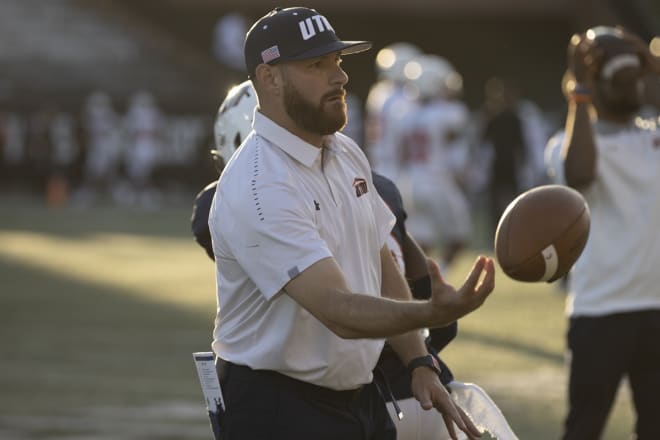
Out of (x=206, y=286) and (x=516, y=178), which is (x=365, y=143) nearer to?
(x=516, y=178)

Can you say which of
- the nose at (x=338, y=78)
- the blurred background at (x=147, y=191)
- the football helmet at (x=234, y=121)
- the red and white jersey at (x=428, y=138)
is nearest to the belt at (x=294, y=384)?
the nose at (x=338, y=78)

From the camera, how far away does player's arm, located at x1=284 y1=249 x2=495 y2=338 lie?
3.66m

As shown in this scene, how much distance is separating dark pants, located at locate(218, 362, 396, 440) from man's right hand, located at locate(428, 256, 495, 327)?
744mm

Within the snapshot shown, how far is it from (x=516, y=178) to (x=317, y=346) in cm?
1548

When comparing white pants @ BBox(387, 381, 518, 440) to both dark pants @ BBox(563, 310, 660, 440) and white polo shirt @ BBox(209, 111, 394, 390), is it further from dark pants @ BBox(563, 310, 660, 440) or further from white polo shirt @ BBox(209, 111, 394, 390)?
dark pants @ BBox(563, 310, 660, 440)

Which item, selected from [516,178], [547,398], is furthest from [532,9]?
[547,398]

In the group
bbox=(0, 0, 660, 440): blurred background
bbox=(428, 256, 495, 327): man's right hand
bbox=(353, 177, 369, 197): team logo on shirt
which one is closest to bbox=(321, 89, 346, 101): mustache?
bbox=(353, 177, 369, 197): team logo on shirt

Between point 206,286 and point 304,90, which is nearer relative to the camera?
point 304,90

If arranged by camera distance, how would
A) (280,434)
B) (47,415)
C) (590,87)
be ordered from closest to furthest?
(280,434)
(590,87)
(47,415)

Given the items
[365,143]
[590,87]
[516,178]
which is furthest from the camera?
[365,143]

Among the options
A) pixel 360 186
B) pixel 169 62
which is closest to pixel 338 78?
pixel 360 186

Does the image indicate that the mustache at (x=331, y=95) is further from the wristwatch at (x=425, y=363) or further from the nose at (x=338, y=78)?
the wristwatch at (x=425, y=363)

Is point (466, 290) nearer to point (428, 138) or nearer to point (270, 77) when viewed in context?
point (270, 77)

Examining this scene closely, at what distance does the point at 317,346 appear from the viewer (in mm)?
4234
